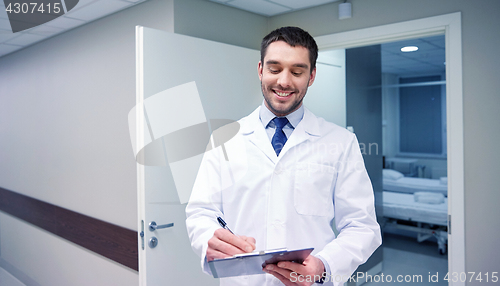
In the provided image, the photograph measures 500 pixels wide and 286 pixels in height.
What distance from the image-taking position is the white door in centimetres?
187

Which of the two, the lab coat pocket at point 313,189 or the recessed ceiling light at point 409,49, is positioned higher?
the recessed ceiling light at point 409,49

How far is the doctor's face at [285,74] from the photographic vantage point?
1.17 metres

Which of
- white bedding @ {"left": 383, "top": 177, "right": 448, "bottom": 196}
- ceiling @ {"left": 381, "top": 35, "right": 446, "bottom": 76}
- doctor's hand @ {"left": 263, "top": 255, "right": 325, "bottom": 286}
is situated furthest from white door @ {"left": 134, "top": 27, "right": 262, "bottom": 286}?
white bedding @ {"left": 383, "top": 177, "right": 448, "bottom": 196}

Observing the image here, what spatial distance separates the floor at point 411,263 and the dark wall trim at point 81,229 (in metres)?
2.04

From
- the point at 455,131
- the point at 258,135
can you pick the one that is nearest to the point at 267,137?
the point at 258,135

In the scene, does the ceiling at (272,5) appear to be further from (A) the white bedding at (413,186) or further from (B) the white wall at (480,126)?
(A) the white bedding at (413,186)

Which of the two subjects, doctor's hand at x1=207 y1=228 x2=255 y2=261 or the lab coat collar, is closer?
doctor's hand at x1=207 y1=228 x2=255 y2=261

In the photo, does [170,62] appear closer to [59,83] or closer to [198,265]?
[198,265]

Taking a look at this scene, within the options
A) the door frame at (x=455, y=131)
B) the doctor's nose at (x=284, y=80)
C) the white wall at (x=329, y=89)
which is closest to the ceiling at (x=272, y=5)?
the white wall at (x=329, y=89)

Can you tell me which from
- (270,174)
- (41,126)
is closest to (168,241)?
(270,174)

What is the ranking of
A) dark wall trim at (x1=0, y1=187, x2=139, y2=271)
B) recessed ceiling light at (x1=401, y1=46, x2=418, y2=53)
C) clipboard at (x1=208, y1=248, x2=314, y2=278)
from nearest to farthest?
clipboard at (x1=208, y1=248, x2=314, y2=278), dark wall trim at (x1=0, y1=187, x2=139, y2=271), recessed ceiling light at (x1=401, y1=46, x2=418, y2=53)

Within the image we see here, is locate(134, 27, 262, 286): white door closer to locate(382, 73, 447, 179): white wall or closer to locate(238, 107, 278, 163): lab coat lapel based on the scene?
locate(238, 107, 278, 163): lab coat lapel

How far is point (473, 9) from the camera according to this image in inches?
74.5

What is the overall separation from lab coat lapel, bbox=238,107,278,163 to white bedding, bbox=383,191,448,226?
10.7 ft
